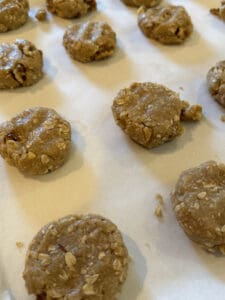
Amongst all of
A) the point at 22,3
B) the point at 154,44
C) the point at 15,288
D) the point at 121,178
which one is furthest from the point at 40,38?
the point at 15,288

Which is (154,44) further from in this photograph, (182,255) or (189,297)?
(189,297)

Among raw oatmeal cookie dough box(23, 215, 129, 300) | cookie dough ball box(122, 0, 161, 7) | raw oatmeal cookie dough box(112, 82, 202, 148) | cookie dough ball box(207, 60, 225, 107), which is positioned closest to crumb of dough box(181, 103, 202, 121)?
raw oatmeal cookie dough box(112, 82, 202, 148)

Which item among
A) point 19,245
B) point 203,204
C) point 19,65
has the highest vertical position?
point 19,65

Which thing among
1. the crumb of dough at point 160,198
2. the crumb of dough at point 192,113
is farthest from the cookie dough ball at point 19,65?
the crumb of dough at point 160,198

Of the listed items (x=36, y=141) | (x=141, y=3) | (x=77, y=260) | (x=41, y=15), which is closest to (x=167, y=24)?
(x=141, y=3)

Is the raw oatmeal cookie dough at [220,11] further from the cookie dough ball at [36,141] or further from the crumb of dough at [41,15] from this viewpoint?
the cookie dough ball at [36,141]

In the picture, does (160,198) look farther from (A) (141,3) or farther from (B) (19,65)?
(A) (141,3)

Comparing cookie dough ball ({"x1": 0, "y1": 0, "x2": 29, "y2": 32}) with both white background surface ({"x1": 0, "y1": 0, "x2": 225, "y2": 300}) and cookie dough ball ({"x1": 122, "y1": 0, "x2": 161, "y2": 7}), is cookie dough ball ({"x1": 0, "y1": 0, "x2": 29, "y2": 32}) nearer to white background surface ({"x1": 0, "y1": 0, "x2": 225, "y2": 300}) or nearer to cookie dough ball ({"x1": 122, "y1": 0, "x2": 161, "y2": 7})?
white background surface ({"x1": 0, "y1": 0, "x2": 225, "y2": 300})
